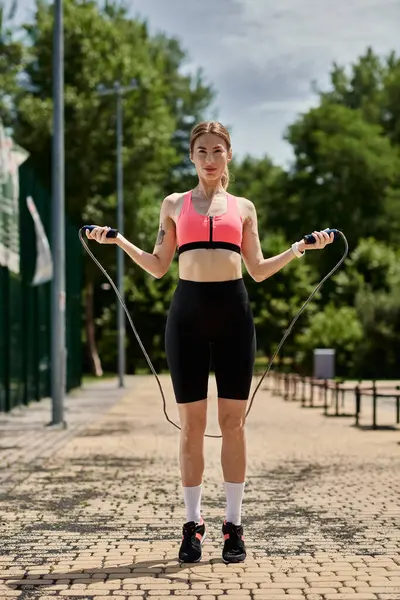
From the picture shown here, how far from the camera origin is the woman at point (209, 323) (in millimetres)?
5891

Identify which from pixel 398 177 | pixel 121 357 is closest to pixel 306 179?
pixel 398 177

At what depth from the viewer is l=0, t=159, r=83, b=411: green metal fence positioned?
20375mm

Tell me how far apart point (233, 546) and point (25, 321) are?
57.3 feet

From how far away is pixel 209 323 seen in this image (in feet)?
19.3

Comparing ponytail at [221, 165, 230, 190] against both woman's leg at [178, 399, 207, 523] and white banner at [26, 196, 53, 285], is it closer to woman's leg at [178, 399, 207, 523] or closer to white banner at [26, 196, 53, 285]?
woman's leg at [178, 399, 207, 523]

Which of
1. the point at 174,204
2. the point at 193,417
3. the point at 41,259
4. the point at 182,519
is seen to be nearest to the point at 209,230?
the point at 174,204

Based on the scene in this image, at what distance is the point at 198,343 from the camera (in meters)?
5.90

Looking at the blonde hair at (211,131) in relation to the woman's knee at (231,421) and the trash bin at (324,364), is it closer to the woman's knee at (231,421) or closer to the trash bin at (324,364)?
the woman's knee at (231,421)

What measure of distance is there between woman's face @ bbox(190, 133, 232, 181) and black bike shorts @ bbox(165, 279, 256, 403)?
602 mm

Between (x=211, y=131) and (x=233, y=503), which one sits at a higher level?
(x=211, y=131)

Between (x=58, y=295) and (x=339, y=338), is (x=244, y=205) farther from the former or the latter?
(x=339, y=338)

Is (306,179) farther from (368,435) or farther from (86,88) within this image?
(368,435)

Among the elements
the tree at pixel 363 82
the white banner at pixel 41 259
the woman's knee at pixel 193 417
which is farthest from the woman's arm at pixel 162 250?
the tree at pixel 363 82

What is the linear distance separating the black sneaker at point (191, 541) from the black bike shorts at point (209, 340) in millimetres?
647
